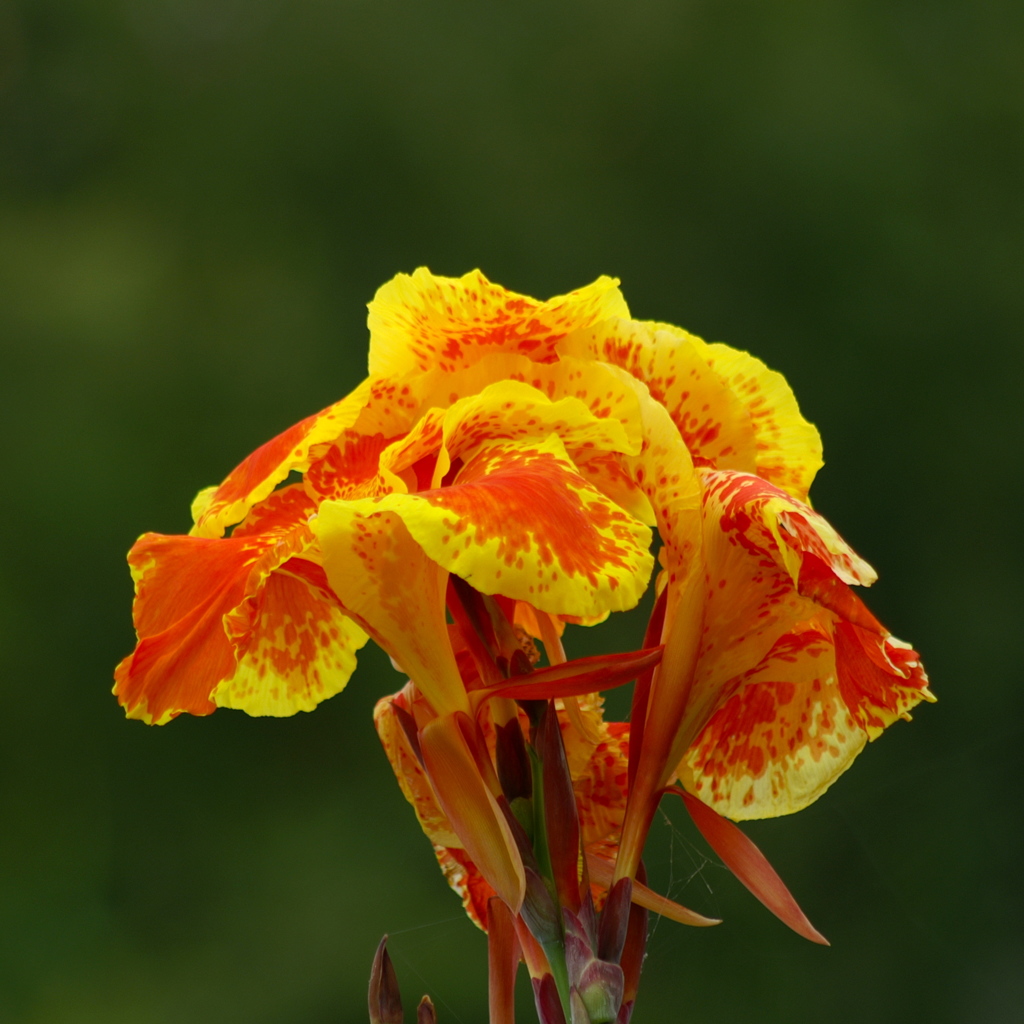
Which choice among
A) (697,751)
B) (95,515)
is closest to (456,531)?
(697,751)

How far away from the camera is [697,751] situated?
0.41 m

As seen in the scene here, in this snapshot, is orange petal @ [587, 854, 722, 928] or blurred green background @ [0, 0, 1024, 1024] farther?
blurred green background @ [0, 0, 1024, 1024]

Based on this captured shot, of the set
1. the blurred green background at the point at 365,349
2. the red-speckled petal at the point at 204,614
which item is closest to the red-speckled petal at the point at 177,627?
the red-speckled petal at the point at 204,614

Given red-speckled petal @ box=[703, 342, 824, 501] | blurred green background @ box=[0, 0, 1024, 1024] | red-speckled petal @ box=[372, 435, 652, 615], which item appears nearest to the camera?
red-speckled petal @ box=[372, 435, 652, 615]

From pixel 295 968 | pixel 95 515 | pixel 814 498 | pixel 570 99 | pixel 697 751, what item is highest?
pixel 697 751

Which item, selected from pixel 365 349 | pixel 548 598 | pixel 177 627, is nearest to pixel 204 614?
pixel 177 627

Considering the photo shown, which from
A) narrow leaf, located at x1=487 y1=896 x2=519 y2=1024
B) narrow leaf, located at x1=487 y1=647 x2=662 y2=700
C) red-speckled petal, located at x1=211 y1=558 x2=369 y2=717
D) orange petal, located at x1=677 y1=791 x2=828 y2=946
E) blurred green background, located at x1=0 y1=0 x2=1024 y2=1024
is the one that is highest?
narrow leaf, located at x1=487 y1=647 x2=662 y2=700

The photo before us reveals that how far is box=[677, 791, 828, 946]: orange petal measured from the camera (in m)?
0.35

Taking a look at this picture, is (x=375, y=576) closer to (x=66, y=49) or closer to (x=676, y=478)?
(x=676, y=478)

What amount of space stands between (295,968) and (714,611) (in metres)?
2.37

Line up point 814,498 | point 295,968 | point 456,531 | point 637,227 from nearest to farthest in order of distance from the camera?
point 456,531, point 295,968, point 814,498, point 637,227

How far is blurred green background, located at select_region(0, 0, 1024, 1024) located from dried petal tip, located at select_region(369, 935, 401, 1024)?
202 cm

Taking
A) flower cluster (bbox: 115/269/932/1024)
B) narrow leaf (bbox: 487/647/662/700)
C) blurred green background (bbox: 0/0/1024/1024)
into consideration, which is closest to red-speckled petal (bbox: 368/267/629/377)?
flower cluster (bbox: 115/269/932/1024)

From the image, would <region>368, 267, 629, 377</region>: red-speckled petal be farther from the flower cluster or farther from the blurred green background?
the blurred green background
